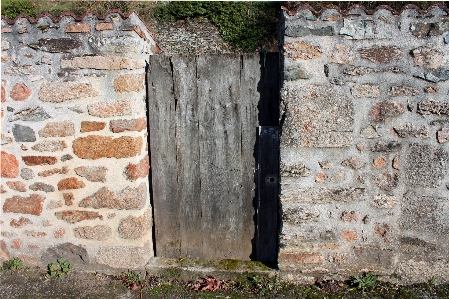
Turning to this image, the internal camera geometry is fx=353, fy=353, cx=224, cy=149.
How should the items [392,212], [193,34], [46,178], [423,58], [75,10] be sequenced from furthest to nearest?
[193,34]
[75,10]
[46,178]
[392,212]
[423,58]

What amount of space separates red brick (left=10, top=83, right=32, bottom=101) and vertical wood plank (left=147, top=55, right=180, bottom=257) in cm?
98

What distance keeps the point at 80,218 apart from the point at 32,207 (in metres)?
0.44

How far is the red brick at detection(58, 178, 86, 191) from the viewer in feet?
9.68

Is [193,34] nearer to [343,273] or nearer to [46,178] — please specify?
[46,178]

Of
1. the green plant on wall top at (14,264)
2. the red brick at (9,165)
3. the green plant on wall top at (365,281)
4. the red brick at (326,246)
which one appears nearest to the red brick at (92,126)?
the red brick at (9,165)

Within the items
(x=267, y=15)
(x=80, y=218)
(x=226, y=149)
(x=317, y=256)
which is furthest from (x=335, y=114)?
(x=267, y=15)

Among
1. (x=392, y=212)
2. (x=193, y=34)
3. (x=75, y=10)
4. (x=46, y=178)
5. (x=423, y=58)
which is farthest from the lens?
(x=193, y=34)

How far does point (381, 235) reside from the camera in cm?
281

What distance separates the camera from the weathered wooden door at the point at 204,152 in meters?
3.00

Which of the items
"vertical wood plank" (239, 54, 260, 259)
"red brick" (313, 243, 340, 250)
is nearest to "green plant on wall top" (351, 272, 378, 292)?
"red brick" (313, 243, 340, 250)

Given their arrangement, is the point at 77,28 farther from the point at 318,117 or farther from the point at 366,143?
the point at 366,143

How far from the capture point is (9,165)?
9.87ft

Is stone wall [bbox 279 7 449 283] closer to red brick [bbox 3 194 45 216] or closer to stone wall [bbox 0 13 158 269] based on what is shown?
stone wall [bbox 0 13 158 269]

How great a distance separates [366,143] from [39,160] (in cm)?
264
